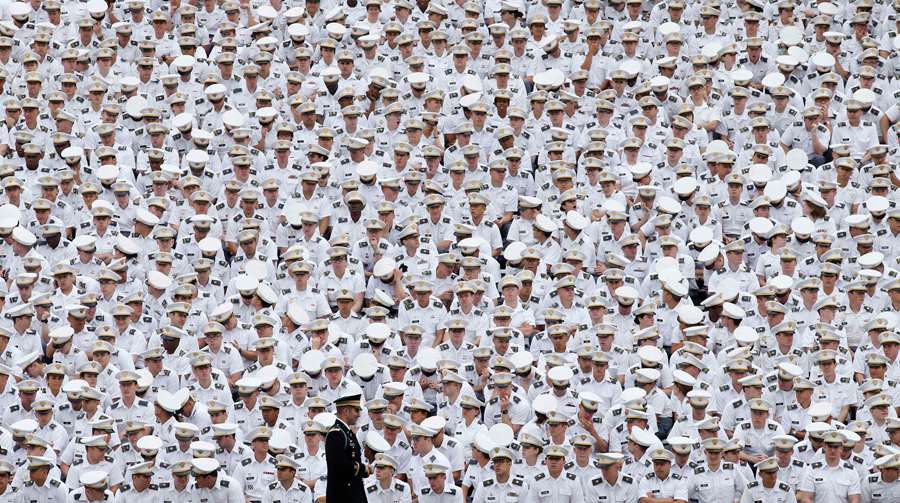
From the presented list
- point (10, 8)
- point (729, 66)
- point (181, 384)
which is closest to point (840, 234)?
point (729, 66)

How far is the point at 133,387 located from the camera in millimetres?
12984

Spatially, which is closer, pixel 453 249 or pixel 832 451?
pixel 832 451

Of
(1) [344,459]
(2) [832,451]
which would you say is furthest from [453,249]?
(1) [344,459]

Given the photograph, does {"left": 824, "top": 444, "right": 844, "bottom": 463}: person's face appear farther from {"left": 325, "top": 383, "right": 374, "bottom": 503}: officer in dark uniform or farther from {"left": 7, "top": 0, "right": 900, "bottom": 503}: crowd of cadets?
{"left": 325, "top": 383, "right": 374, "bottom": 503}: officer in dark uniform

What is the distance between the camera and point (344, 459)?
10.0m

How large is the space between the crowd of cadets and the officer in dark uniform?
1.68 metres

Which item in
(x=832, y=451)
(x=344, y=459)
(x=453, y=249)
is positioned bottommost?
(x=453, y=249)

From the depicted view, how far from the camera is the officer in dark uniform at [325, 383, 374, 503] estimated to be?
10.0 meters

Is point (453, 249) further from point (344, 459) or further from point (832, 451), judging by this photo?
point (344, 459)

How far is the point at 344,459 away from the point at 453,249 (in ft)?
16.8

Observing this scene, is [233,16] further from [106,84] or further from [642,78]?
[642,78]

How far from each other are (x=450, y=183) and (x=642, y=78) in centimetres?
316

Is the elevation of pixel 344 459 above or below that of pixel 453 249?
above

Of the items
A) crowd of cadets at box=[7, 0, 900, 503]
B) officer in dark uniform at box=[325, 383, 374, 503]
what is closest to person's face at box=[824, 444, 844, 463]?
crowd of cadets at box=[7, 0, 900, 503]
